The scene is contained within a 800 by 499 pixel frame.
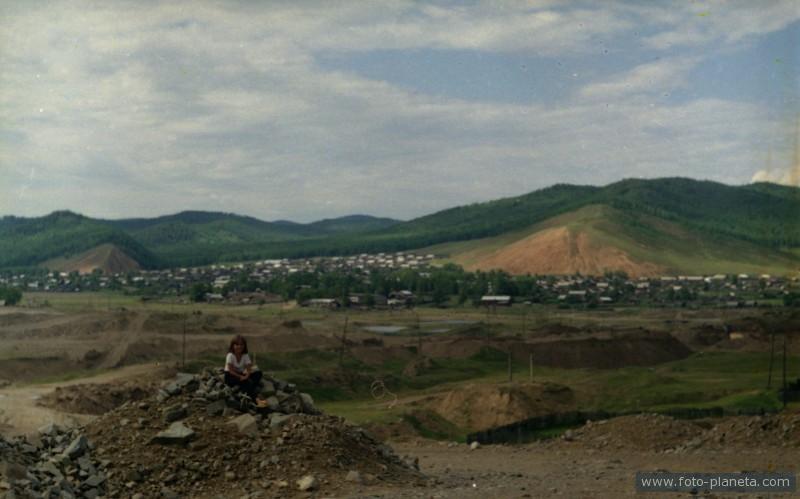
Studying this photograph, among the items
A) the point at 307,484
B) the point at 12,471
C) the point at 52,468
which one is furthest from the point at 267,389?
the point at 12,471

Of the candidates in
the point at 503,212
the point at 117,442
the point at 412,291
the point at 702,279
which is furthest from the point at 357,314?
the point at 503,212

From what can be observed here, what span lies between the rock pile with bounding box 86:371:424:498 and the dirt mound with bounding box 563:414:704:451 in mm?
8422

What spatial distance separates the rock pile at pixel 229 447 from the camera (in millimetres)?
13602

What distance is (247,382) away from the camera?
1560 centimetres

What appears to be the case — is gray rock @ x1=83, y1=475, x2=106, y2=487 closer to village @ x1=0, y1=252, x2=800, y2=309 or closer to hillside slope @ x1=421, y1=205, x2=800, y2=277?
village @ x1=0, y1=252, x2=800, y2=309

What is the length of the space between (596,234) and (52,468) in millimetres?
113727

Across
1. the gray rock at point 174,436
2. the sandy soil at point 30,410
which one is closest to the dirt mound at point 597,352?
the sandy soil at point 30,410

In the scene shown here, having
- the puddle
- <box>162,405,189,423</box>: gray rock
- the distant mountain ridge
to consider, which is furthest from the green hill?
<box>162,405,189,423</box>: gray rock

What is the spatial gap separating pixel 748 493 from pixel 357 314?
226 feet

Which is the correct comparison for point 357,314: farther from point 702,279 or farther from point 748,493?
point 748,493

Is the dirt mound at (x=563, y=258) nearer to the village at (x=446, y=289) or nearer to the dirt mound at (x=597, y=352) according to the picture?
the village at (x=446, y=289)

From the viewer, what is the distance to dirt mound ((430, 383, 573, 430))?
1508 inches

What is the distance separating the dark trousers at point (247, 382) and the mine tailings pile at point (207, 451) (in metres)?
0.13

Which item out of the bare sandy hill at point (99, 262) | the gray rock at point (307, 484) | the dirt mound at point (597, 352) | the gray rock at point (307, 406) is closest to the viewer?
the gray rock at point (307, 484)
